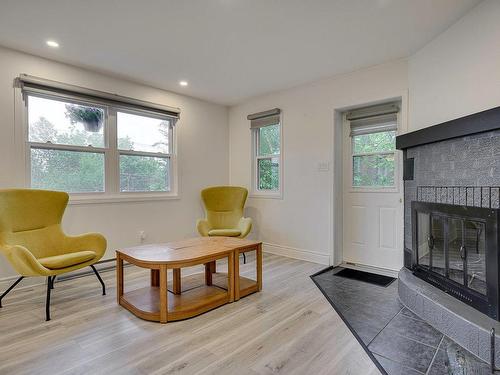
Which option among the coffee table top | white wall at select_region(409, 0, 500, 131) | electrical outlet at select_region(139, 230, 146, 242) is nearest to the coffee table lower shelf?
the coffee table top

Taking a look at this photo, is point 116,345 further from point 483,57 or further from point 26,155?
point 483,57

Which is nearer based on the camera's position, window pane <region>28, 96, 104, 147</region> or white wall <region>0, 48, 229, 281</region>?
white wall <region>0, 48, 229, 281</region>

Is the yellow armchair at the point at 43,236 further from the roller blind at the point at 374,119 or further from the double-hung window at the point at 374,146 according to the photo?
the roller blind at the point at 374,119

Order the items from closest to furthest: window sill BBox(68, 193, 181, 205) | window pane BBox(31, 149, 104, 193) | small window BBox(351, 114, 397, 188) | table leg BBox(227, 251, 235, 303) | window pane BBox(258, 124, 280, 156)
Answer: table leg BBox(227, 251, 235, 303) → window pane BBox(31, 149, 104, 193) → window sill BBox(68, 193, 181, 205) → small window BBox(351, 114, 397, 188) → window pane BBox(258, 124, 280, 156)

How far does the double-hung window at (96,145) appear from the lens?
3.11 m

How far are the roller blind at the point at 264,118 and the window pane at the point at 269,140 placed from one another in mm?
121

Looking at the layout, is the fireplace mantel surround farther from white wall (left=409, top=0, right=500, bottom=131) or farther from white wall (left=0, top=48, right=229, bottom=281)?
white wall (left=0, top=48, right=229, bottom=281)

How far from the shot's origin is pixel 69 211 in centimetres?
325

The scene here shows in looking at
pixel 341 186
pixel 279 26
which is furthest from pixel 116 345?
pixel 341 186

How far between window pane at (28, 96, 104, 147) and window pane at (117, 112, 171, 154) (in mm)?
257

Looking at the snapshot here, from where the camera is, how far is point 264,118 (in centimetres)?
445

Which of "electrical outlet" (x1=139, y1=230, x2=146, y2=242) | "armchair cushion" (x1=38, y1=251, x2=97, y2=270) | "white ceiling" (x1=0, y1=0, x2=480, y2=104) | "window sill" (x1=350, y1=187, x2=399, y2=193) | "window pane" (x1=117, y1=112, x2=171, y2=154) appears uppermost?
"white ceiling" (x1=0, y1=0, x2=480, y2=104)

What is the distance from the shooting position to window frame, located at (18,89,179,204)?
118 inches

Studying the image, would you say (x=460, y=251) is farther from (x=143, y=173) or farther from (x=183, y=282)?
(x=143, y=173)
